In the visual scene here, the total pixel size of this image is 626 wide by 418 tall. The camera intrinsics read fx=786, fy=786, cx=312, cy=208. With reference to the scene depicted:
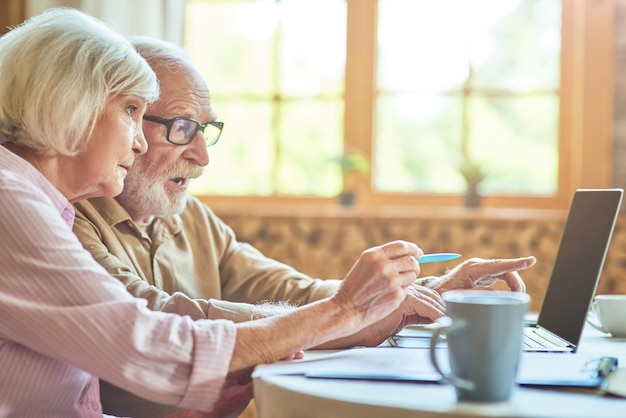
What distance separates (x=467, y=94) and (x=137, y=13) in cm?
134

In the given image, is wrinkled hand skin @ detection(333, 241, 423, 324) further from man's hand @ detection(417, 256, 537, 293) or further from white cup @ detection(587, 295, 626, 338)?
white cup @ detection(587, 295, 626, 338)

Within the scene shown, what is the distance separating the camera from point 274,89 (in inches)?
132

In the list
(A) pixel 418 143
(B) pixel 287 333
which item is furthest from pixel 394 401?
(A) pixel 418 143

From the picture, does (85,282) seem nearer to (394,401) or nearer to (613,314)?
(394,401)

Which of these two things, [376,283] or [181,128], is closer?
[376,283]

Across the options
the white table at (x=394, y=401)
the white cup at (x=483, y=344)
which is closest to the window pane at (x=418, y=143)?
the white table at (x=394, y=401)

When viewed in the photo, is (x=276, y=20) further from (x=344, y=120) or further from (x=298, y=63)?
(x=344, y=120)

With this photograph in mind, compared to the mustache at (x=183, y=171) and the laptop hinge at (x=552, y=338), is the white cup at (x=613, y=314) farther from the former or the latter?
the mustache at (x=183, y=171)

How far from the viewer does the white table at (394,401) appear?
779 millimetres

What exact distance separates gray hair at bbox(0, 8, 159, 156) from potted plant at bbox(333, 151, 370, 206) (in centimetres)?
194

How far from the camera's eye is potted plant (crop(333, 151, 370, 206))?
3.09 meters

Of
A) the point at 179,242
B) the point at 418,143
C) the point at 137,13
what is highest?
the point at 137,13

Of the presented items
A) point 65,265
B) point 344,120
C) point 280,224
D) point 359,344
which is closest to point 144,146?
point 65,265

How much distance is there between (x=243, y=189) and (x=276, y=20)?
28.9 inches
